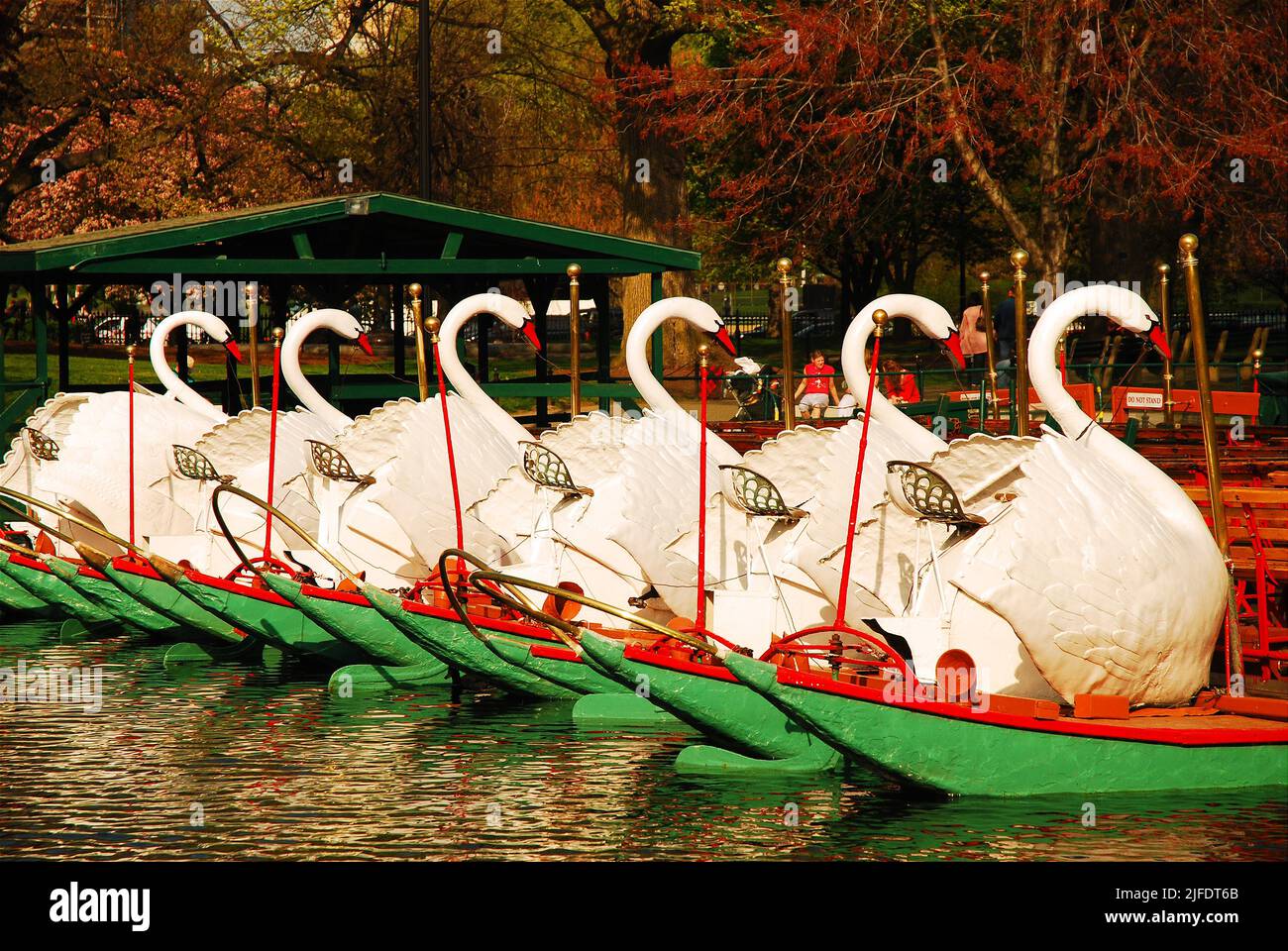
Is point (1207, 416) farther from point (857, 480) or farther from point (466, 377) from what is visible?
point (466, 377)

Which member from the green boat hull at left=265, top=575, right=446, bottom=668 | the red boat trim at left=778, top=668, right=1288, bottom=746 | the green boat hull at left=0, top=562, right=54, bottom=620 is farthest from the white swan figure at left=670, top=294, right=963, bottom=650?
the green boat hull at left=0, top=562, right=54, bottom=620

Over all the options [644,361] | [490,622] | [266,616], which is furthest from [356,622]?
[644,361]

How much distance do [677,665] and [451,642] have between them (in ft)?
11.8

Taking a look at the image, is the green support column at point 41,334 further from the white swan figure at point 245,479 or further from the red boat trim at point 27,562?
the red boat trim at point 27,562

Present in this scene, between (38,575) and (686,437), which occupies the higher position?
(686,437)

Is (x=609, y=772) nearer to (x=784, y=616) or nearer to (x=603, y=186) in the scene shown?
(x=784, y=616)

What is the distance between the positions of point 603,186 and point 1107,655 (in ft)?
109

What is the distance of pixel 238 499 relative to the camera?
20734 millimetres

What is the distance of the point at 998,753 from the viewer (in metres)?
11.9

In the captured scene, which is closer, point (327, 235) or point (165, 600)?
point (165, 600)

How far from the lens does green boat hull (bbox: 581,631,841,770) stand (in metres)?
12.6

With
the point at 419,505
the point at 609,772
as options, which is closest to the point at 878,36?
the point at 419,505

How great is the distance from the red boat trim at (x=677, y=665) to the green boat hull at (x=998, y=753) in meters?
0.64
